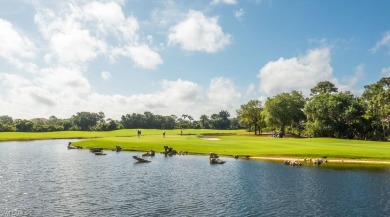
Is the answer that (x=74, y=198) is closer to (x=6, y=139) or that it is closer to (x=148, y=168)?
(x=148, y=168)

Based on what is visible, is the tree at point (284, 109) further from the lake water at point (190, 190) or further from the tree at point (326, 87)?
the lake water at point (190, 190)

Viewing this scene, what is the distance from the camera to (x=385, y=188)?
4416 centimetres

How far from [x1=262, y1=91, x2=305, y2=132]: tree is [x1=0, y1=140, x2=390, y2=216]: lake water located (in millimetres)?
85966

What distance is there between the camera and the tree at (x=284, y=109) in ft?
486

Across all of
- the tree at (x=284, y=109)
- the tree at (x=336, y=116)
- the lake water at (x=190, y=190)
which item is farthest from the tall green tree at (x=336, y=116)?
the lake water at (x=190, y=190)

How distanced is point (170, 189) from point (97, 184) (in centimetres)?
957

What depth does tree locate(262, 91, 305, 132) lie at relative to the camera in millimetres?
148125

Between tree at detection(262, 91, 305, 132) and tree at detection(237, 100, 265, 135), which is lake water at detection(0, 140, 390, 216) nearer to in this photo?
tree at detection(262, 91, 305, 132)

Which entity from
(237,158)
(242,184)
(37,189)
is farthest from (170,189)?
(237,158)

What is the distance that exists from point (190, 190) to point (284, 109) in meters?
111

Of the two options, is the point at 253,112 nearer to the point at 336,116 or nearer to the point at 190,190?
the point at 336,116

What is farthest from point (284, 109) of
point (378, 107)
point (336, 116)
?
point (378, 107)

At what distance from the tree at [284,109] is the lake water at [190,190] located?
85966 millimetres

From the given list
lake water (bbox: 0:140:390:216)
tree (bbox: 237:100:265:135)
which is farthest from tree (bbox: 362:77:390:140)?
lake water (bbox: 0:140:390:216)
